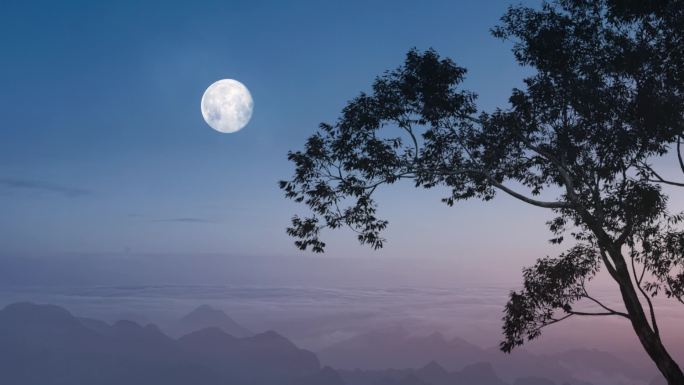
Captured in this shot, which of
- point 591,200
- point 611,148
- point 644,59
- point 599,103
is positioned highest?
point 644,59

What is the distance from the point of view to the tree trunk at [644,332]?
16078 mm

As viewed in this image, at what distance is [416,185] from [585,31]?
7.03 meters

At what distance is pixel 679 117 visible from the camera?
54.4 ft

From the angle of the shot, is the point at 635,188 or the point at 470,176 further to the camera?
the point at 470,176

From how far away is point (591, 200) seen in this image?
18844mm

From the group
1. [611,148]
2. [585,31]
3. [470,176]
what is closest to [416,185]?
[470,176]

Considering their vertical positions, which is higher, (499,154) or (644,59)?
(644,59)

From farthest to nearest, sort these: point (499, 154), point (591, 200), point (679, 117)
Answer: point (499, 154), point (591, 200), point (679, 117)

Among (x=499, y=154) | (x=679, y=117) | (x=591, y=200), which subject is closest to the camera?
(x=679, y=117)

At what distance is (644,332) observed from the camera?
16.8 meters

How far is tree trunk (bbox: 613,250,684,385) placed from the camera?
633 inches

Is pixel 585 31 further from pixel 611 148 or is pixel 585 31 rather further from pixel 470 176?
pixel 470 176

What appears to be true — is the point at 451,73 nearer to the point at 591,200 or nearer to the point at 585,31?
the point at 585,31

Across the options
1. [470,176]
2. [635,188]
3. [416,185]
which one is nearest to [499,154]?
[470,176]
